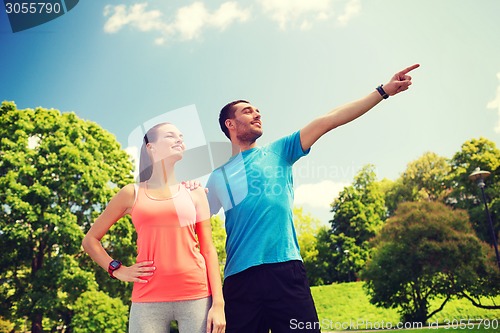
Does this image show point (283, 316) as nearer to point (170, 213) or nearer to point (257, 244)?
point (257, 244)

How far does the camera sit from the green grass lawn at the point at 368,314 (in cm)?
1633

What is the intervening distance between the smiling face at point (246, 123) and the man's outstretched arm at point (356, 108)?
18.7 inches

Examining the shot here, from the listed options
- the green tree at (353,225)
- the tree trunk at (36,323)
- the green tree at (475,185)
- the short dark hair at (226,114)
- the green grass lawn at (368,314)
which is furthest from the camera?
the green tree at (353,225)

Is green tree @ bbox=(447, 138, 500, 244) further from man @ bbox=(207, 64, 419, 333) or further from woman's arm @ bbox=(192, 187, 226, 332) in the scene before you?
woman's arm @ bbox=(192, 187, 226, 332)

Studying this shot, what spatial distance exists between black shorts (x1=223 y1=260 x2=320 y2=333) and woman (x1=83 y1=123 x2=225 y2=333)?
30 cm

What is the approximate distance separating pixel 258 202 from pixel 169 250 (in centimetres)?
72

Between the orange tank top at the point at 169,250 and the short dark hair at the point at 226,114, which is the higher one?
the short dark hair at the point at 226,114

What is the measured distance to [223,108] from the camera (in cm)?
364

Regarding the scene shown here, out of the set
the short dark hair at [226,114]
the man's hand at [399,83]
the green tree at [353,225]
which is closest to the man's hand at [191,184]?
the short dark hair at [226,114]

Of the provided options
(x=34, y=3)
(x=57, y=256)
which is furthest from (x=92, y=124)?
(x=34, y=3)

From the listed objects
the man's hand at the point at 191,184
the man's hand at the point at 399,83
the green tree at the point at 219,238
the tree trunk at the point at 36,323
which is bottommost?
the tree trunk at the point at 36,323

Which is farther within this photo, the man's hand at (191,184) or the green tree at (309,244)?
the green tree at (309,244)

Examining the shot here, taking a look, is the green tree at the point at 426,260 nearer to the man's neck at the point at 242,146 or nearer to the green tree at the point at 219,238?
the green tree at the point at 219,238

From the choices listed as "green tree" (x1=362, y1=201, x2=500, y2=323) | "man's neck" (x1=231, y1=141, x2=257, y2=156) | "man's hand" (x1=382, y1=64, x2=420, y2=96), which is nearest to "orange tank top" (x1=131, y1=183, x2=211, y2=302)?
Result: "man's neck" (x1=231, y1=141, x2=257, y2=156)
